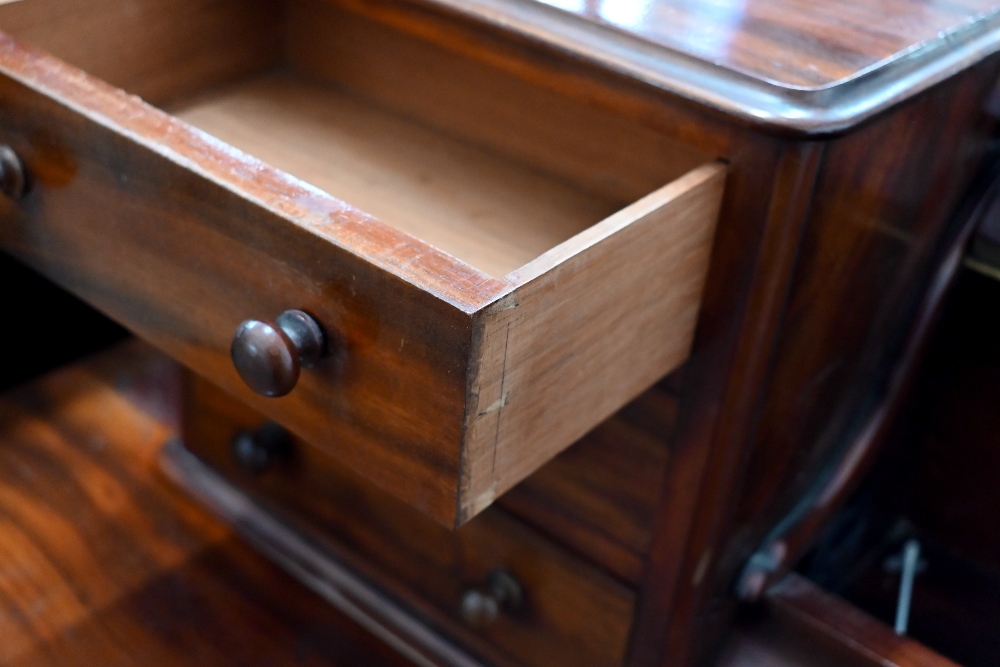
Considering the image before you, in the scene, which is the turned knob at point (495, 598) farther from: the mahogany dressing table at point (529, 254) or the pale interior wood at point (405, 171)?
the pale interior wood at point (405, 171)

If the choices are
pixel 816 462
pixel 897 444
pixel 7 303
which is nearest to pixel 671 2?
pixel 816 462

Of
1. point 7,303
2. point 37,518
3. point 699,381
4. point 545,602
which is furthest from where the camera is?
point 7,303

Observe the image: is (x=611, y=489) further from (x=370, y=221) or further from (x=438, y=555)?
(x=370, y=221)

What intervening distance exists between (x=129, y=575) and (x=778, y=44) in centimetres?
65

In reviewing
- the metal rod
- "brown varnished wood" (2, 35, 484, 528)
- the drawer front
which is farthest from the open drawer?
the metal rod

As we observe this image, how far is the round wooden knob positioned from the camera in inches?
18.8

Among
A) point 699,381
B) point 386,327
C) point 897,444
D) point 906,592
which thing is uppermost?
point 386,327

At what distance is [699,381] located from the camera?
2.06ft

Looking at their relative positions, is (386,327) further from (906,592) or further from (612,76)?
(906,592)

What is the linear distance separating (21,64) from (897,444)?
75 cm

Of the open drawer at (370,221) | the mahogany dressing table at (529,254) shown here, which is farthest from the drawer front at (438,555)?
the open drawer at (370,221)

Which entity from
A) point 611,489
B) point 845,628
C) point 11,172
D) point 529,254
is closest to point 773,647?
point 845,628

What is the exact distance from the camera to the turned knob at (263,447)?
90 centimetres

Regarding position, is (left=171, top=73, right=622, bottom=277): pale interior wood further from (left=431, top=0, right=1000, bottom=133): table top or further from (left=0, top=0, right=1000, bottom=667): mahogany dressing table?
(left=431, top=0, right=1000, bottom=133): table top
